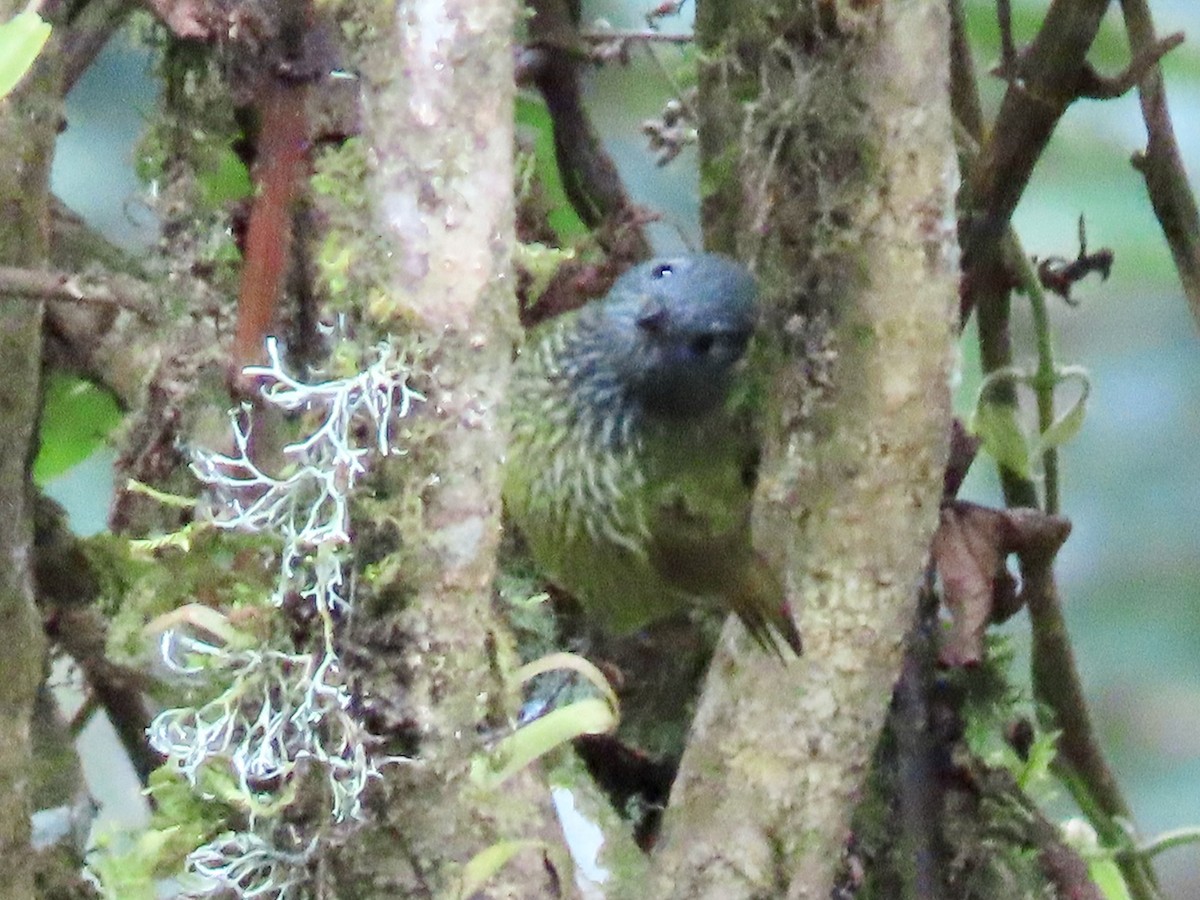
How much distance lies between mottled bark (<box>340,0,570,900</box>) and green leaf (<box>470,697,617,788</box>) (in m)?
0.01

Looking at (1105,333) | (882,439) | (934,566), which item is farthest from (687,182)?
(1105,333)

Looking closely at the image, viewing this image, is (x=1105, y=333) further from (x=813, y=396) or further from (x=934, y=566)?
(x=813, y=396)

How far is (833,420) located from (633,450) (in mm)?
284

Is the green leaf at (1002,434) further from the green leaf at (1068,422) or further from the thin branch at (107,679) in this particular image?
the thin branch at (107,679)

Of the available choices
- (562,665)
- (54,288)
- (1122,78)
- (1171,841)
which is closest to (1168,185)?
(1122,78)

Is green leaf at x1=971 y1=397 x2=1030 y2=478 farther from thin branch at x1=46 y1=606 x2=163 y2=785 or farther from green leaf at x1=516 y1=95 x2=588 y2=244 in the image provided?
thin branch at x1=46 y1=606 x2=163 y2=785

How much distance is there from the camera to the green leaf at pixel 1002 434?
3.90ft

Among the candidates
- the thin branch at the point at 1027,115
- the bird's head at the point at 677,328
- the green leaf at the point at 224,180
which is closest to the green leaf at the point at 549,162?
the bird's head at the point at 677,328

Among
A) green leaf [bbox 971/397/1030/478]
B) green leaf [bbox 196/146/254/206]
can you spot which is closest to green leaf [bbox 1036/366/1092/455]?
green leaf [bbox 971/397/1030/478]

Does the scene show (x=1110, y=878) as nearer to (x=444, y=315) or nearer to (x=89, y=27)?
(x=444, y=315)

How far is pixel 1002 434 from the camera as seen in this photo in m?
1.19

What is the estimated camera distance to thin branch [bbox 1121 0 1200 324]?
1.11 m

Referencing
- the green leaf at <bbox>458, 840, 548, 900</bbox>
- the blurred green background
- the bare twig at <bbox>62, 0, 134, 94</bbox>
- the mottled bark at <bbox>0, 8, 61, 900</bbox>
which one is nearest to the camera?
the green leaf at <bbox>458, 840, 548, 900</bbox>

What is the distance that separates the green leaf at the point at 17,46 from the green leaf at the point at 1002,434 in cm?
86
